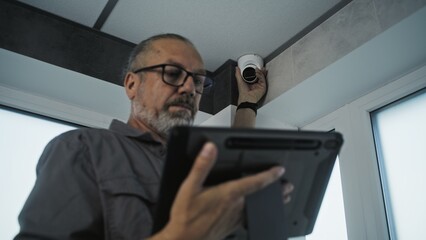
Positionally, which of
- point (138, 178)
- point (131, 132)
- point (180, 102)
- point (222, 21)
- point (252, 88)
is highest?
point (222, 21)

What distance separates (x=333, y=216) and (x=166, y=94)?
0.93 m

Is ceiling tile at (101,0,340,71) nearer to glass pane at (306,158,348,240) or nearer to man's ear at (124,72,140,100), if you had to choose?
man's ear at (124,72,140,100)

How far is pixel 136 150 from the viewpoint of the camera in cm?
92

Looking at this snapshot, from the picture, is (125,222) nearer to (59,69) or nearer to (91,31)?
(59,69)

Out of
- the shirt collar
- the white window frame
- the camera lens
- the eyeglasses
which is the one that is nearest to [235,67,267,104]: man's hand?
the camera lens

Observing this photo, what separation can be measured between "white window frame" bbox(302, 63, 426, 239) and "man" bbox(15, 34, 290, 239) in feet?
2.39

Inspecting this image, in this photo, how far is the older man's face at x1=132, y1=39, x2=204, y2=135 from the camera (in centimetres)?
106

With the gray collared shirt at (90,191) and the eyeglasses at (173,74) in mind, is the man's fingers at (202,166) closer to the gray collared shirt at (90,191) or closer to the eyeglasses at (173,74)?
the gray collared shirt at (90,191)

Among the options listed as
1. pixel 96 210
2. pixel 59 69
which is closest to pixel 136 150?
pixel 96 210

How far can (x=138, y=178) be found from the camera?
2.79 feet

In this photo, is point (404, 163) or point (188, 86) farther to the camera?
point (404, 163)

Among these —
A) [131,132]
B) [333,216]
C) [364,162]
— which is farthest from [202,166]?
[333,216]

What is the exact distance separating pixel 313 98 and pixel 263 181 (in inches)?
46.0

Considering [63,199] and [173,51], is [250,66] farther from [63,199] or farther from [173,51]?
[63,199]
